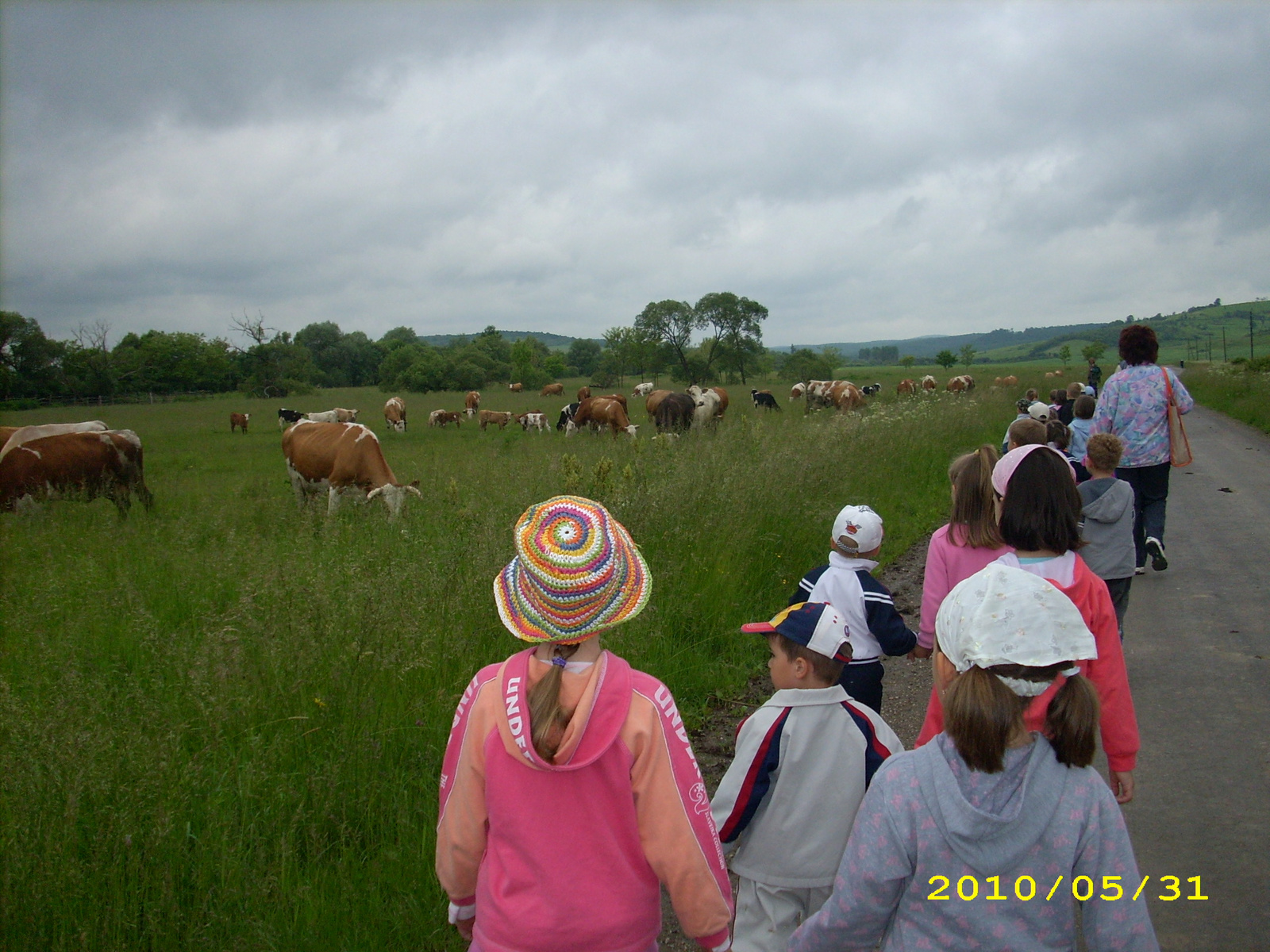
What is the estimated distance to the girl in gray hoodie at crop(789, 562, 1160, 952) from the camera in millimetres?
1626

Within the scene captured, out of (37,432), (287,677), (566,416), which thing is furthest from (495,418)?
Result: (287,677)

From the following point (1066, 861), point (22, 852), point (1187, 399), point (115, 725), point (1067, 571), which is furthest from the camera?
point (1187, 399)

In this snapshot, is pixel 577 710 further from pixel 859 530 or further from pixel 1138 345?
pixel 1138 345

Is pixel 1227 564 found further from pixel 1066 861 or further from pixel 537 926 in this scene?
pixel 537 926

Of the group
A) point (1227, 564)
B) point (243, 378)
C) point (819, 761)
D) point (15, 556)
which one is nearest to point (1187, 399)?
point (1227, 564)

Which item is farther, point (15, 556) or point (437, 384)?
point (437, 384)

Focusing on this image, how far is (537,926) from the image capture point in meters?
1.74

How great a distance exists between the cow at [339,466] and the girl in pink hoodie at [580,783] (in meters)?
8.17

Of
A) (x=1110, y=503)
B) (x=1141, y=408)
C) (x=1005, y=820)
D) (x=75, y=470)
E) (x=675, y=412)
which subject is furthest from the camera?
(x=675, y=412)

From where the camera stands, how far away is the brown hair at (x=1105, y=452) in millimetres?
4871

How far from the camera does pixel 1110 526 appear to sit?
4672 millimetres

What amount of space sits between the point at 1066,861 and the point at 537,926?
1.11 m

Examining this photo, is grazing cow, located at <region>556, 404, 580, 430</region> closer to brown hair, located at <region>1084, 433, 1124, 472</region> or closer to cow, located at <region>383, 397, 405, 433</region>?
cow, located at <region>383, 397, 405, 433</region>

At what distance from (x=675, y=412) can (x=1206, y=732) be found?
1990 cm
